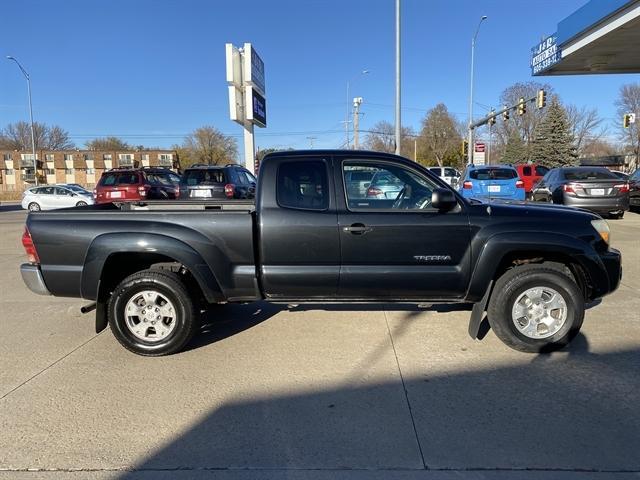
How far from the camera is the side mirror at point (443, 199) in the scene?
13.1ft

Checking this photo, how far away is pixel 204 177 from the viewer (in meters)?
13.6

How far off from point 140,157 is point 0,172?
26.4 m

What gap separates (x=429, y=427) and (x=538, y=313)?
186cm

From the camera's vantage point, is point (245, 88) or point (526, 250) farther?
point (245, 88)

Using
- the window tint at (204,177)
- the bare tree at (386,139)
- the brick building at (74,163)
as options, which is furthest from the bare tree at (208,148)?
the window tint at (204,177)

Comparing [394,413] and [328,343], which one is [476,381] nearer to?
[394,413]

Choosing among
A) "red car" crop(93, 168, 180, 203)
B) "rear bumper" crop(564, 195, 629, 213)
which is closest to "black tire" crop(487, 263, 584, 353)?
"rear bumper" crop(564, 195, 629, 213)

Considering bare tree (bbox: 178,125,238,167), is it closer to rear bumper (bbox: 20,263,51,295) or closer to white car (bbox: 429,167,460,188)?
white car (bbox: 429,167,460,188)

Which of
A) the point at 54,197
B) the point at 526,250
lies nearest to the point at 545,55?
the point at 526,250

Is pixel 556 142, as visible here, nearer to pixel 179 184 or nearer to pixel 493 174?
pixel 493 174

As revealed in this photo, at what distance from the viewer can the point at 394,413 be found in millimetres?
3211

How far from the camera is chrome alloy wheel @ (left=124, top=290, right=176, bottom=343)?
4.25 metres

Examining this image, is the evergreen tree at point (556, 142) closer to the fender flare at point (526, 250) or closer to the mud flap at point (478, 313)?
the fender flare at point (526, 250)

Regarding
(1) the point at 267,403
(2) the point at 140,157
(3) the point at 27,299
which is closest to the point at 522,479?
(1) the point at 267,403
